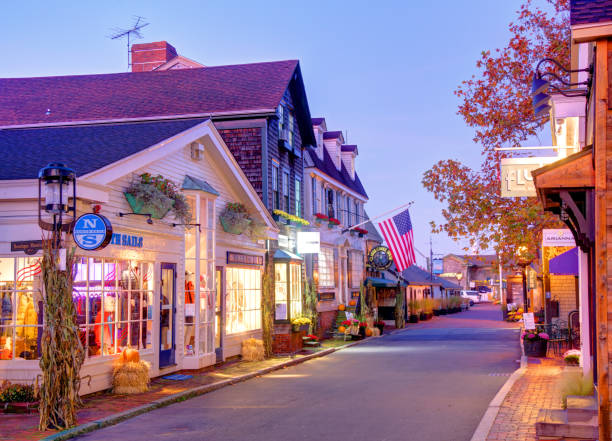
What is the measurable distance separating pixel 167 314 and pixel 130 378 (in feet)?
9.40

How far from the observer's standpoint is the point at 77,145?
14391 mm

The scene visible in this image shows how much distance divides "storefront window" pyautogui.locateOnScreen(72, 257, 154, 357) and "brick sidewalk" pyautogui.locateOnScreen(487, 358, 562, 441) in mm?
7152

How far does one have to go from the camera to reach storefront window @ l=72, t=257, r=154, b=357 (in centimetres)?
1270

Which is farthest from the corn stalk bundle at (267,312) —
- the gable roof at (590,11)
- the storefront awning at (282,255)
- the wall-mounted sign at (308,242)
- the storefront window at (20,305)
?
the gable roof at (590,11)

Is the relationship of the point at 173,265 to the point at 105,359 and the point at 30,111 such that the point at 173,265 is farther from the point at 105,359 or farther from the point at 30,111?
the point at 30,111

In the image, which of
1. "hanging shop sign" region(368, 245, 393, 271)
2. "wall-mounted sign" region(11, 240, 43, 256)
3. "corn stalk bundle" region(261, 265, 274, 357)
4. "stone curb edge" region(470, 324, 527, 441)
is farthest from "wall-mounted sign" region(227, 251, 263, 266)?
"hanging shop sign" region(368, 245, 393, 271)

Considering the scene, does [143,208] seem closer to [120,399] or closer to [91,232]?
[91,232]

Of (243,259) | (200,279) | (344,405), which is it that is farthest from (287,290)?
(344,405)

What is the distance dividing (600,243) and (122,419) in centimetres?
725

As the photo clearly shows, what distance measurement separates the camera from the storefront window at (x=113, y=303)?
12703 millimetres

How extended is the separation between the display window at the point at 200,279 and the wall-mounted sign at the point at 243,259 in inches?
66.9

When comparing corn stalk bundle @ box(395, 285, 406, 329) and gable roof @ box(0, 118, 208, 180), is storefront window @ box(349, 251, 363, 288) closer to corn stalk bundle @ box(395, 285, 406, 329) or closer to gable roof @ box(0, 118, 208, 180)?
corn stalk bundle @ box(395, 285, 406, 329)

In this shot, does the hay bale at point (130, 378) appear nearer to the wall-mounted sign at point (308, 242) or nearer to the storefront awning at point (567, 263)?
the storefront awning at point (567, 263)

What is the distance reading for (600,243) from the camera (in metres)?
7.06
